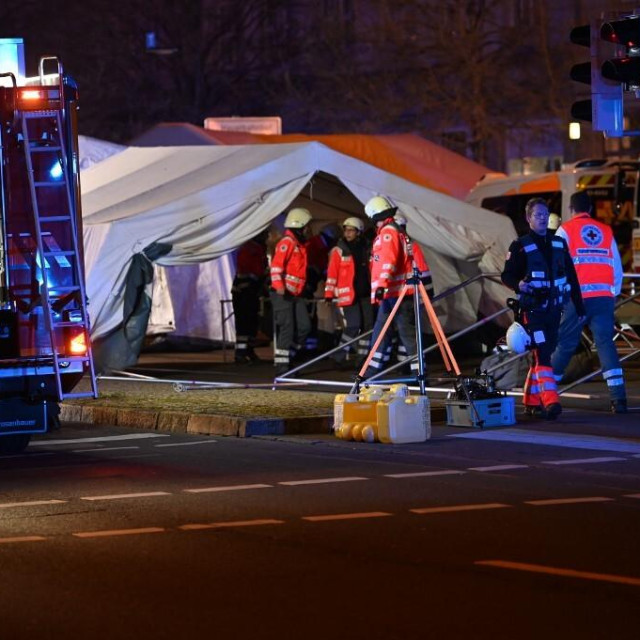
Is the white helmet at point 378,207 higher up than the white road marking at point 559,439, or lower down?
higher up

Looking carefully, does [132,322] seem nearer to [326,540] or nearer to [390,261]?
[390,261]

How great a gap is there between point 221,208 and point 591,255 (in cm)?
598

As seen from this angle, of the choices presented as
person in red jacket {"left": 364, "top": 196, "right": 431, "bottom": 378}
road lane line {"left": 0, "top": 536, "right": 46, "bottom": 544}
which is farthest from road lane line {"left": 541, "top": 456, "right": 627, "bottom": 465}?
person in red jacket {"left": 364, "top": 196, "right": 431, "bottom": 378}

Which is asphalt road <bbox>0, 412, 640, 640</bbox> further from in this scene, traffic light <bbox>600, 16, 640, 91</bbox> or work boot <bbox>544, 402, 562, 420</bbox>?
traffic light <bbox>600, 16, 640, 91</bbox>

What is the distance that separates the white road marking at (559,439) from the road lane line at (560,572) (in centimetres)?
465

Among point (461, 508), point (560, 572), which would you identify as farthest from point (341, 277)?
point (560, 572)

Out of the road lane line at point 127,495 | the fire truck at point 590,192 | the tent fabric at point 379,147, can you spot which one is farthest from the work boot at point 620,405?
the fire truck at point 590,192

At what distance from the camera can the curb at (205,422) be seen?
45.3 feet

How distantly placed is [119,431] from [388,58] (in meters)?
28.6

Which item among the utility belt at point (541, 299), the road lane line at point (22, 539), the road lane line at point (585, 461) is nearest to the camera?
the road lane line at point (22, 539)

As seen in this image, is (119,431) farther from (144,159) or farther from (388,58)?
(388,58)

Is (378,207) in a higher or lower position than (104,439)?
higher

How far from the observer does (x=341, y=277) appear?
800 inches

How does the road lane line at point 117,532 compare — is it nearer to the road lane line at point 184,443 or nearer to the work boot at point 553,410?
the road lane line at point 184,443
